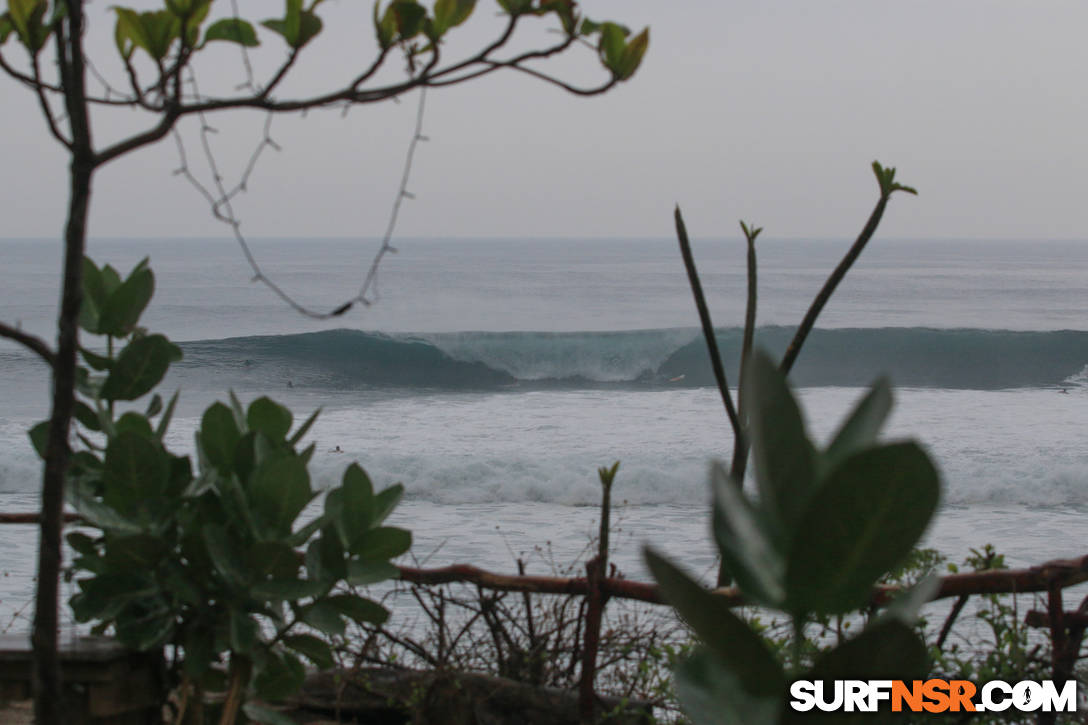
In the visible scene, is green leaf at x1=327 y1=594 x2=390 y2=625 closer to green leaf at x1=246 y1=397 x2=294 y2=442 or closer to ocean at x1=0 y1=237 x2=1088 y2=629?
green leaf at x1=246 y1=397 x2=294 y2=442

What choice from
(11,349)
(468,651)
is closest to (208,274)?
(11,349)

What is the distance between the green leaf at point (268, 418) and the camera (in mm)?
1406

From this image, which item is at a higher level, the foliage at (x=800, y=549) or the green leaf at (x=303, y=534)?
the foliage at (x=800, y=549)

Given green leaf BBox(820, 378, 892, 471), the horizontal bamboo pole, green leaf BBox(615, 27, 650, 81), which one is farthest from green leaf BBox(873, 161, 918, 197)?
→ green leaf BBox(820, 378, 892, 471)

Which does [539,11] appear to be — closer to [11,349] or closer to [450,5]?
[450,5]

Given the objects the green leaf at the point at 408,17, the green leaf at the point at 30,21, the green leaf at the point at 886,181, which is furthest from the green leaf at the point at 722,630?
the green leaf at the point at 886,181

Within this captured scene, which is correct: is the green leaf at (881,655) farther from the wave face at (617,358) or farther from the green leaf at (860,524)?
the wave face at (617,358)

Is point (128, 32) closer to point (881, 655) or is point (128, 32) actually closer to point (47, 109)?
point (47, 109)

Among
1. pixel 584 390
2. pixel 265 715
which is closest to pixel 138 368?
pixel 265 715

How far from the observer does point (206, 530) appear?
122 cm

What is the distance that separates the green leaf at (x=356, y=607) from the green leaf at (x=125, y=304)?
1.63 feet

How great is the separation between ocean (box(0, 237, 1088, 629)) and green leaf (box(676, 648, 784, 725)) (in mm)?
39

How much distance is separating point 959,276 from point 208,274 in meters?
24.3

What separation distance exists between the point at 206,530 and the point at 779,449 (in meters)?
1.04
